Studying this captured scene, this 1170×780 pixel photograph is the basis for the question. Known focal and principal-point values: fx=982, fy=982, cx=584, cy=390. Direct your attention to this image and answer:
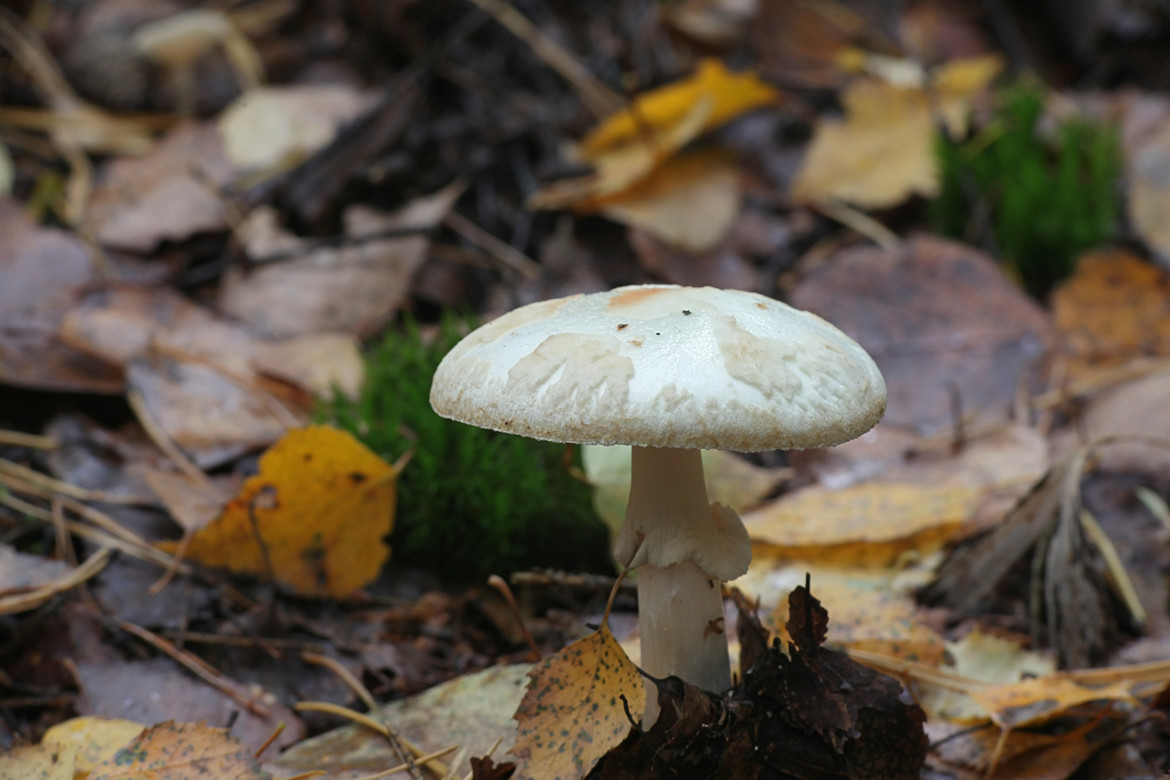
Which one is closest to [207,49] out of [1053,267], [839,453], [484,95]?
[484,95]

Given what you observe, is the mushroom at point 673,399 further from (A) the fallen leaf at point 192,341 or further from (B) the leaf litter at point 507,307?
(A) the fallen leaf at point 192,341

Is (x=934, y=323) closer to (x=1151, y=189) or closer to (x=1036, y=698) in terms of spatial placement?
(x=1151, y=189)

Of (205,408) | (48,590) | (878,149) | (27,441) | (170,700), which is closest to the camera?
(170,700)

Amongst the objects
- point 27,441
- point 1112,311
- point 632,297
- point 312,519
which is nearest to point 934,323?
point 1112,311

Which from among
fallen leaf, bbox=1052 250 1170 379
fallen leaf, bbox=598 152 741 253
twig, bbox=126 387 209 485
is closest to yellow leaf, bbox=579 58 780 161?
fallen leaf, bbox=598 152 741 253

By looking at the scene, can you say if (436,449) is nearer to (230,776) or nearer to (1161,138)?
(230,776)
